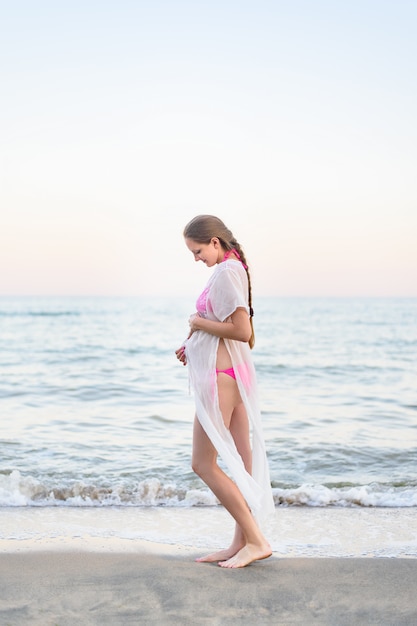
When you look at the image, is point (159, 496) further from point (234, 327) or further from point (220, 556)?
point (234, 327)

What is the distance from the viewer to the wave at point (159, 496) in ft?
18.1

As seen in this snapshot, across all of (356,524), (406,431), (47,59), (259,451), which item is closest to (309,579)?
(259,451)

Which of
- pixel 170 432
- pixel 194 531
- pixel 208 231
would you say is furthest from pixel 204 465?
pixel 170 432

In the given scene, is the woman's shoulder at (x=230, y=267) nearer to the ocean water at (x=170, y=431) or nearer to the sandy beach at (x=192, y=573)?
the sandy beach at (x=192, y=573)

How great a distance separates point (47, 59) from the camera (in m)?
17.4

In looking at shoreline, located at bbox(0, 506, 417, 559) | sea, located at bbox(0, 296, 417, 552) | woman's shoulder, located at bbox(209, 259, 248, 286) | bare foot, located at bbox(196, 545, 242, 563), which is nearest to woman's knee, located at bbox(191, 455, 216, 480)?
bare foot, located at bbox(196, 545, 242, 563)

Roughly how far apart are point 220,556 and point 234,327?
4.26 feet

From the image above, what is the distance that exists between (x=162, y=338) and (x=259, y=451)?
24489mm

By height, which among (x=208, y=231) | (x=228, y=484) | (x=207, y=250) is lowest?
(x=228, y=484)

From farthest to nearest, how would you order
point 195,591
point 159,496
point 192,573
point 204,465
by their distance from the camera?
point 159,496 → point 204,465 → point 192,573 → point 195,591

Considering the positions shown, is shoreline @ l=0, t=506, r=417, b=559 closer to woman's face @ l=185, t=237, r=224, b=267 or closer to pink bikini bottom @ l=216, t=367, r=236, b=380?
pink bikini bottom @ l=216, t=367, r=236, b=380

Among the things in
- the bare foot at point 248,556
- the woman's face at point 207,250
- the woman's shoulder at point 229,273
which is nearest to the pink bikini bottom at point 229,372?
the woman's shoulder at point 229,273

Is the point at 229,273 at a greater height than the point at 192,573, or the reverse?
the point at 229,273

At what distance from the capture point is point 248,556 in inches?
150
